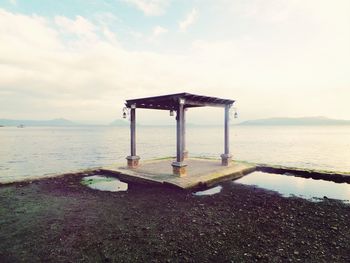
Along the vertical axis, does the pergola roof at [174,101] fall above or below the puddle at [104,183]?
above

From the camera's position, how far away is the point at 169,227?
21.6 ft

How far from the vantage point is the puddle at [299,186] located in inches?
404

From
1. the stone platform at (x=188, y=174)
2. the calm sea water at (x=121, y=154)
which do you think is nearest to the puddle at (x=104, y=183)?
the stone platform at (x=188, y=174)

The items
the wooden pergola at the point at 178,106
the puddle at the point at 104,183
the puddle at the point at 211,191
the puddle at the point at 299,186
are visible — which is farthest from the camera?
the wooden pergola at the point at 178,106

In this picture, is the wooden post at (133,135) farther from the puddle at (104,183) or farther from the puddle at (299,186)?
the puddle at (299,186)

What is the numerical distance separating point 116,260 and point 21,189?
8235mm

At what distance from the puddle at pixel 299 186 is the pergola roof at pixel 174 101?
4.79 meters

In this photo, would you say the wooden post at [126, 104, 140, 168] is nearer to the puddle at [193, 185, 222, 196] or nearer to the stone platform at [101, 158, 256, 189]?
the stone platform at [101, 158, 256, 189]

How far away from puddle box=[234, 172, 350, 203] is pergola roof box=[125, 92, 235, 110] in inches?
188

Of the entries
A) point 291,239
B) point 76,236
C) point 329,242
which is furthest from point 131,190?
point 329,242

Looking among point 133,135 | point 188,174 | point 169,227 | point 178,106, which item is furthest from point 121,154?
point 169,227

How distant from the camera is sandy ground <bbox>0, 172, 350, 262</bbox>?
5176 millimetres

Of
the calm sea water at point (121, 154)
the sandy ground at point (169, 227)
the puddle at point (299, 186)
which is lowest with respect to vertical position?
the calm sea water at point (121, 154)

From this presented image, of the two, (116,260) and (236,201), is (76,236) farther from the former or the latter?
(236,201)
